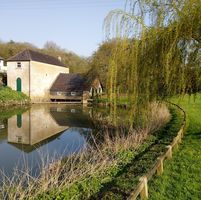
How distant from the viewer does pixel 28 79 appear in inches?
1503

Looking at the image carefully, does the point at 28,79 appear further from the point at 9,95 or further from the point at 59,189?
the point at 59,189

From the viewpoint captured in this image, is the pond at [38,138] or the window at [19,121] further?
the window at [19,121]

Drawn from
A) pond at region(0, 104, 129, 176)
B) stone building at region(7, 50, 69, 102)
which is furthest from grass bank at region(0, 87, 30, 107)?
pond at region(0, 104, 129, 176)

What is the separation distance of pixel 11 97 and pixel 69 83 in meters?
10.2

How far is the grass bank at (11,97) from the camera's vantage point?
111 ft

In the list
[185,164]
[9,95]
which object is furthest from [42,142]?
[9,95]

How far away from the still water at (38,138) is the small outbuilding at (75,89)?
13.8 meters

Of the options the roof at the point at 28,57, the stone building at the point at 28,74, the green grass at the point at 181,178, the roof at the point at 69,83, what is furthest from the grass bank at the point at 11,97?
the green grass at the point at 181,178

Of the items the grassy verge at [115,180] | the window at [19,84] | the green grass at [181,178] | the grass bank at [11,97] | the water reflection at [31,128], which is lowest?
the water reflection at [31,128]

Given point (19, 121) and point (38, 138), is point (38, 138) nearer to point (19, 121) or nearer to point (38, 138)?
point (38, 138)

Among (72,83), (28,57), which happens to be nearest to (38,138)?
(28,57)

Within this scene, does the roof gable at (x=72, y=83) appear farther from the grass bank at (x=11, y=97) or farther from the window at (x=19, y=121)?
the window at (x=19, y=121)

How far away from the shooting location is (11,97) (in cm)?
3516

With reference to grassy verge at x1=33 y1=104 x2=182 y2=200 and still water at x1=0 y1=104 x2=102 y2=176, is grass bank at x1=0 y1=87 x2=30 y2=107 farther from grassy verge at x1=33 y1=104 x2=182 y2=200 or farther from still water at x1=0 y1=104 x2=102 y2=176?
grassy verge at x1=33 y1=104 x2=182 y2=200
